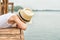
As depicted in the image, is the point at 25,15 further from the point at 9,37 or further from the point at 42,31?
the point at 42,31

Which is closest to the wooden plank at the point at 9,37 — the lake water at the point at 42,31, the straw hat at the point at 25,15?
the straw hat at the point at 25,15

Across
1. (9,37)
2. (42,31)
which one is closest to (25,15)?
(9,37)

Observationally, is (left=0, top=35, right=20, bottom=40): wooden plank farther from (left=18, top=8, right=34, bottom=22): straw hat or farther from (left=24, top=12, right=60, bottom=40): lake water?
(left=24, top=12, right=60, bottom=40): lake water

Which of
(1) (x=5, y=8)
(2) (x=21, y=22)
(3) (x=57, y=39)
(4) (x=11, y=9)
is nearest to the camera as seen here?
(2) (x=21, y=22)

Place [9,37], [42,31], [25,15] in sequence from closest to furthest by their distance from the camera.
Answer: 1. [9,37]
2. [25,15]
3. [42,31]

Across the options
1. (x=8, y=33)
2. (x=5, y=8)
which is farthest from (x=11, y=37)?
(x=5, y=8)

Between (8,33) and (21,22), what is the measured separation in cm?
28

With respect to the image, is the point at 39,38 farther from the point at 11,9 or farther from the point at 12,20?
the point at 12,20

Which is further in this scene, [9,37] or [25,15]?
[25,15]

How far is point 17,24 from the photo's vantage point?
2.48 m

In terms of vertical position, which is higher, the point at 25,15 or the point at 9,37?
the point at 25,15

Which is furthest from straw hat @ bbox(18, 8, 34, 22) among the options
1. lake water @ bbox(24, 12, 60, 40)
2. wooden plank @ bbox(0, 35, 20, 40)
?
lake water @ bbox(24, 12, 60, 40)

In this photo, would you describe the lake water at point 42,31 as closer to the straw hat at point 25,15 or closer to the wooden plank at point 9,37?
the straw hat at point 25,15


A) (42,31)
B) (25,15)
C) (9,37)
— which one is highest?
(25,15)
